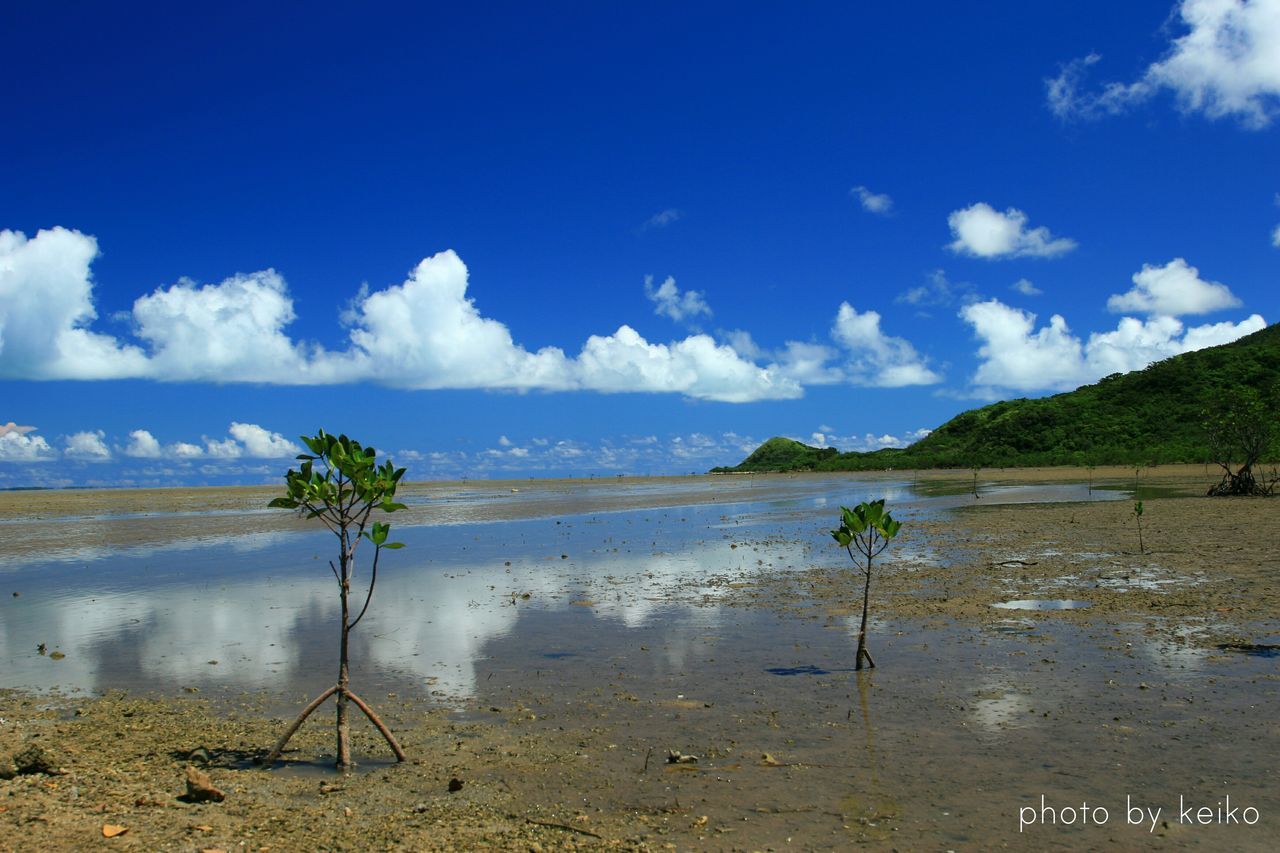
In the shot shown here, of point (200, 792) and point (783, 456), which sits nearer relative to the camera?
point (200, 792)

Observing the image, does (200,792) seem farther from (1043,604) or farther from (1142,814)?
(1043,604)

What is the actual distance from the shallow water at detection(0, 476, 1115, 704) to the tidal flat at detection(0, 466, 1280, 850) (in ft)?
0.34

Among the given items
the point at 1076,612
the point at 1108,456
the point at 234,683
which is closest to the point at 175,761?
the point at 234,683

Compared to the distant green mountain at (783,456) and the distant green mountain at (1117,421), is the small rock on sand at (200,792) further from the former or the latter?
the distant green mountain at (783,456)

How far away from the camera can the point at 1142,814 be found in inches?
246

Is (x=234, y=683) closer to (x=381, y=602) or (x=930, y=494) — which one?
(x=381, y=602)

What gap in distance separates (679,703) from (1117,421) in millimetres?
86253

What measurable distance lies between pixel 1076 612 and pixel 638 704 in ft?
25.8

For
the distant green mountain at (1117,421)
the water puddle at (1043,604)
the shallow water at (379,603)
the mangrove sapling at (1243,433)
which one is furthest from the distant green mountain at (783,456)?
the water puddle at (1043,604)

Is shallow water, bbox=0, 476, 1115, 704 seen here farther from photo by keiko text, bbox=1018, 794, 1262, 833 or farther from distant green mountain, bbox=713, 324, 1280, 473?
distant green mountain, bbox=713, 324, 1280, 473

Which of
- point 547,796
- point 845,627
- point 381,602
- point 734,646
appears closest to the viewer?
point 547,796

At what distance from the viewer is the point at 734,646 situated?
11.8 metres

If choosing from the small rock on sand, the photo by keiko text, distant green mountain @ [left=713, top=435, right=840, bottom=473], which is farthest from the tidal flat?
distant green mountain @ [left=713, top=435, right=840, bottom=473]

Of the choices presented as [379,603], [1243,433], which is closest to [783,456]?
[1243,433]
